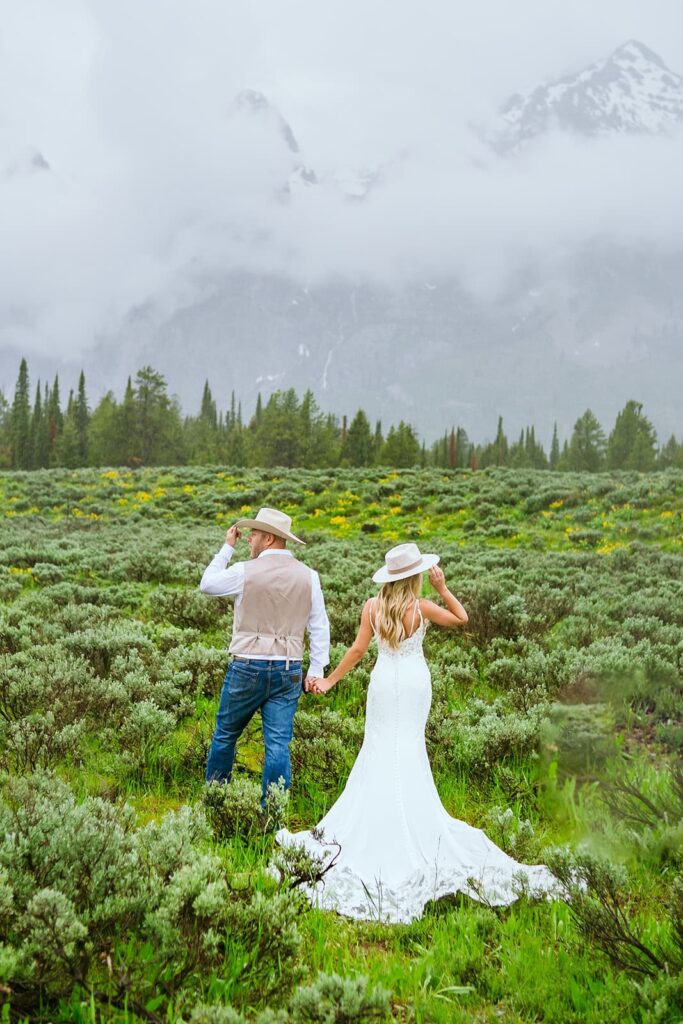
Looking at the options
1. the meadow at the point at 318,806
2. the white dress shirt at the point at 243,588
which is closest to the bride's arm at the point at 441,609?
the white dress shirt at the point at 243,588

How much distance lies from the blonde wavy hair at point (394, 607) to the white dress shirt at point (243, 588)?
0.58 m

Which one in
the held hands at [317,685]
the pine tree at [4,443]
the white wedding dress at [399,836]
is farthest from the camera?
the pine tree at [4,443]

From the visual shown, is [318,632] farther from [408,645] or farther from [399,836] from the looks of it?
[399,836]

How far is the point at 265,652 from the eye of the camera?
5.65 meters

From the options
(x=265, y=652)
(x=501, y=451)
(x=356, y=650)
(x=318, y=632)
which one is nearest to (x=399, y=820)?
(x=356, y=650)

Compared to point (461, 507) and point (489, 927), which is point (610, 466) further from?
point (489, 927)

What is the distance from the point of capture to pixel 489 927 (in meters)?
3.95

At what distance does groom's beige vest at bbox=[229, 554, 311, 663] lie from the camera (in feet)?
18.6

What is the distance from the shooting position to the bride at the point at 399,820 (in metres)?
4.36

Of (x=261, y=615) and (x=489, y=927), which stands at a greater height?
(x=261, y=615)

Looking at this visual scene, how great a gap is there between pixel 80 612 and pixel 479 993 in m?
8.04

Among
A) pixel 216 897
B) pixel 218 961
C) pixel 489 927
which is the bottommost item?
pixel 489 927

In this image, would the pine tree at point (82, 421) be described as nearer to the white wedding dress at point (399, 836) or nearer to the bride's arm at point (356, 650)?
the bride's arm at point (356, 650)

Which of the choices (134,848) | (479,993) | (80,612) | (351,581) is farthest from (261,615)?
(351,581)
